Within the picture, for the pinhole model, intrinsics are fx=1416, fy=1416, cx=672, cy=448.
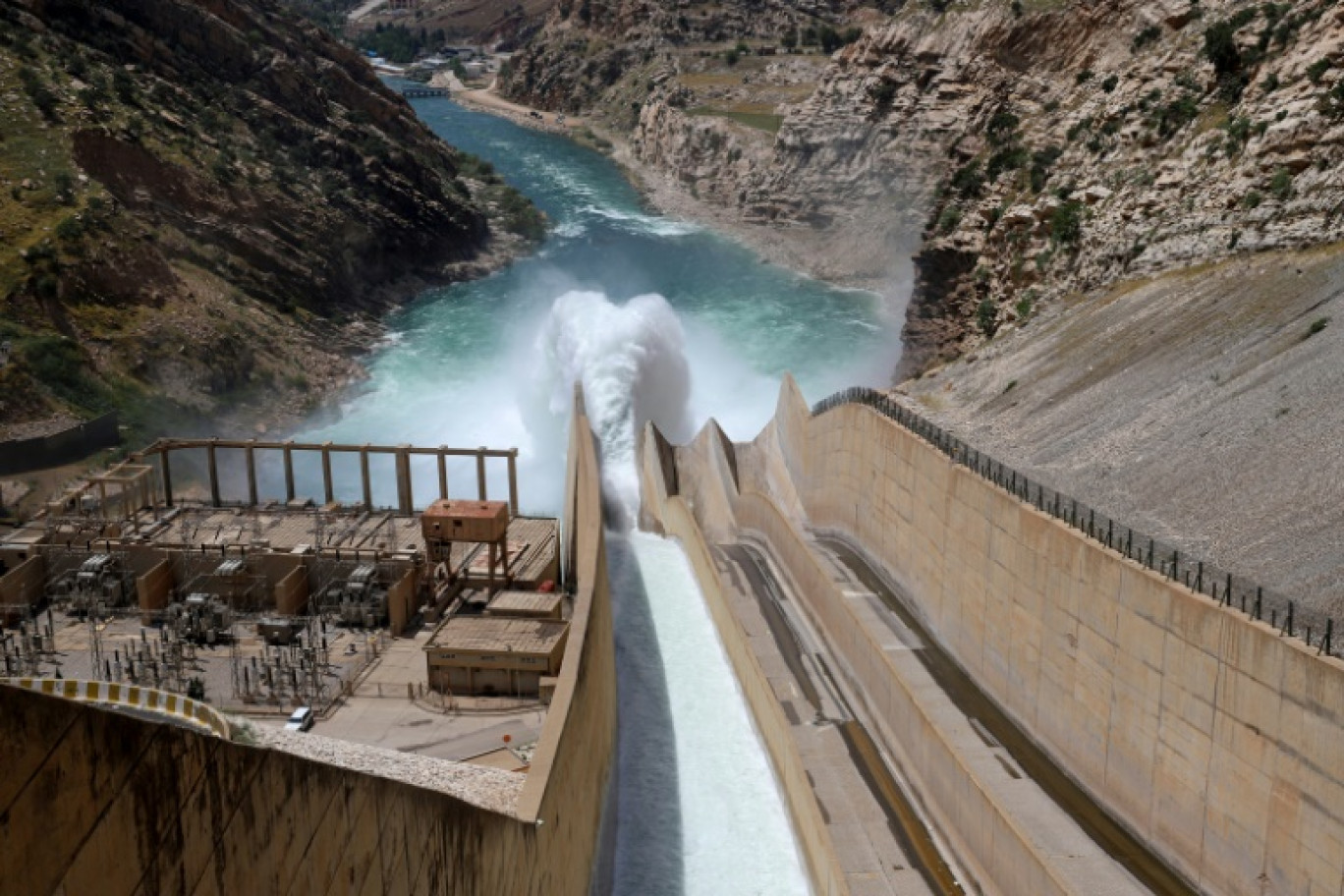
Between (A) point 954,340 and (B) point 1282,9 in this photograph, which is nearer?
(B) point 1282,9

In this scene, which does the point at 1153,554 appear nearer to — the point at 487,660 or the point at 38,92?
the point at 487,660

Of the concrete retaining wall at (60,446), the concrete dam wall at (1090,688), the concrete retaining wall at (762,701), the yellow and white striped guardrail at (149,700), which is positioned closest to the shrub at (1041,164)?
the concrete retaining wall at (762,701)

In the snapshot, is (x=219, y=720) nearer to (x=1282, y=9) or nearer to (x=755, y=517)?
(x=755, y=517)

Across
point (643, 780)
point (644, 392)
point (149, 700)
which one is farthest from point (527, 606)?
point (644, 392)

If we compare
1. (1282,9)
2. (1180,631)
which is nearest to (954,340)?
(1282,9)

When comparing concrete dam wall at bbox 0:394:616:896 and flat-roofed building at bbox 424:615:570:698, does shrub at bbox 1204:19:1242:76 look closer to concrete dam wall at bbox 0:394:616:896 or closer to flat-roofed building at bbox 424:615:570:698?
flat-roofed building at bbox 424:615:570:698

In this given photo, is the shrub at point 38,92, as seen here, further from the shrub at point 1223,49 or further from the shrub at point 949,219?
the shrub at point 1223,49
